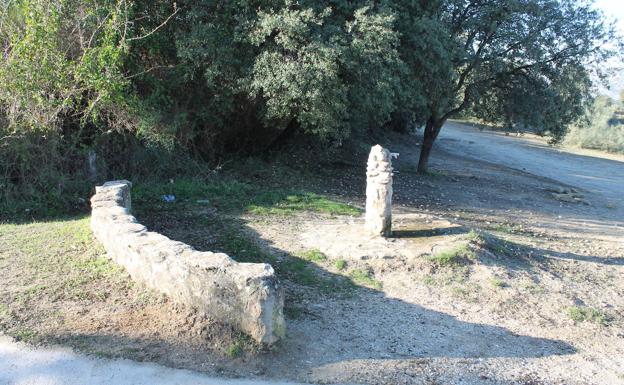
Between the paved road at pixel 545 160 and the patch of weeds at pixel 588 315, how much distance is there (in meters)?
11.0

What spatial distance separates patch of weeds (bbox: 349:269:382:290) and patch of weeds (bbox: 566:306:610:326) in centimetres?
215

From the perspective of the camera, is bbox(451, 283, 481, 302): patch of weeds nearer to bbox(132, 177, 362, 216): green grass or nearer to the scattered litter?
bbox(132, 177, 362, 216): green grass

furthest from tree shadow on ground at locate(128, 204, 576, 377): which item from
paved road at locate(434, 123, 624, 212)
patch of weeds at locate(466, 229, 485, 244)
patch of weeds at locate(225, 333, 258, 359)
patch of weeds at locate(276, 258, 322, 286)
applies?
paved road at locate(434, 123, 624, 212)

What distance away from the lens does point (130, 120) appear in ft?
38.4

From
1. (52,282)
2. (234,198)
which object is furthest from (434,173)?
(52,282)

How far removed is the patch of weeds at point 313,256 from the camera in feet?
24.4

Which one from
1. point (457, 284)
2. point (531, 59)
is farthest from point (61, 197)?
point (531, 59)

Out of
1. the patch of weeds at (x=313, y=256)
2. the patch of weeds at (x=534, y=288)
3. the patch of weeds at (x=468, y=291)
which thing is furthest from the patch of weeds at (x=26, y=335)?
the patch of weeds at (x=534, y=288)

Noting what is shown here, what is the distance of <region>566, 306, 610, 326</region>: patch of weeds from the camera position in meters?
6.27

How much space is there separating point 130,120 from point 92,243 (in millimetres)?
4914

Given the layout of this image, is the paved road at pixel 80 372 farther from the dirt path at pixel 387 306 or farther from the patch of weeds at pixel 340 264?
the patch of weeds at pixel 340 264

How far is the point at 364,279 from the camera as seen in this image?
6895 mm

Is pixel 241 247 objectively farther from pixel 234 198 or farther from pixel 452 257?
pixel 234 198

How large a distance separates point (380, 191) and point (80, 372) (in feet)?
15.1
